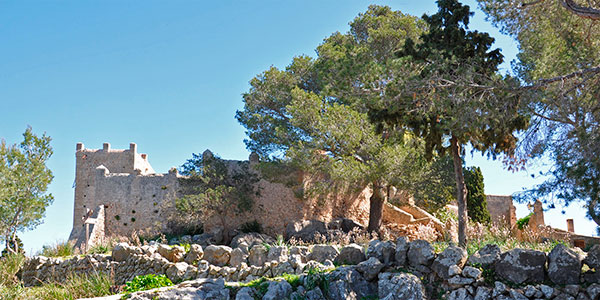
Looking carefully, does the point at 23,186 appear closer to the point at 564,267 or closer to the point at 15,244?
the point at 15,244

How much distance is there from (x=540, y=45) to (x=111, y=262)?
11.9 meters

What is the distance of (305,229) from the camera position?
21.7 m

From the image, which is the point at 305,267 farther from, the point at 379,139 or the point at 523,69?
the point at 379,139

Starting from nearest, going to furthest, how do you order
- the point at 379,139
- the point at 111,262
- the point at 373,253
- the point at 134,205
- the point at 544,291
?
the point at 544,291, the point at 373,253, the point at 111,262, the point at 379,139, the point at 134,205

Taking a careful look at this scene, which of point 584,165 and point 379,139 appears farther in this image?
point 379,139

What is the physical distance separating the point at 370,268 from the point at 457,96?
4082 millimetres

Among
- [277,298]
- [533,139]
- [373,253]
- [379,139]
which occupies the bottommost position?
[277,298]

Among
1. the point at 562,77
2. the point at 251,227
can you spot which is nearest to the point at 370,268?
the point at 562,77

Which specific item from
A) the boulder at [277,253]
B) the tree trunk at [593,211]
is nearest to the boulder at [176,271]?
the boulder at [277,253]

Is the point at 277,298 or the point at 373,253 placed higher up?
the point at 373,253

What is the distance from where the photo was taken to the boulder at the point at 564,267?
9172 mm

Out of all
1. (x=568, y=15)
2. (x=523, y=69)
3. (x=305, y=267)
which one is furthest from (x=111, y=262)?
(x=568, y=15)

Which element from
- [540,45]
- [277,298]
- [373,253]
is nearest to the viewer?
[277,298]

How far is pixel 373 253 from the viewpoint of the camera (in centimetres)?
1067
